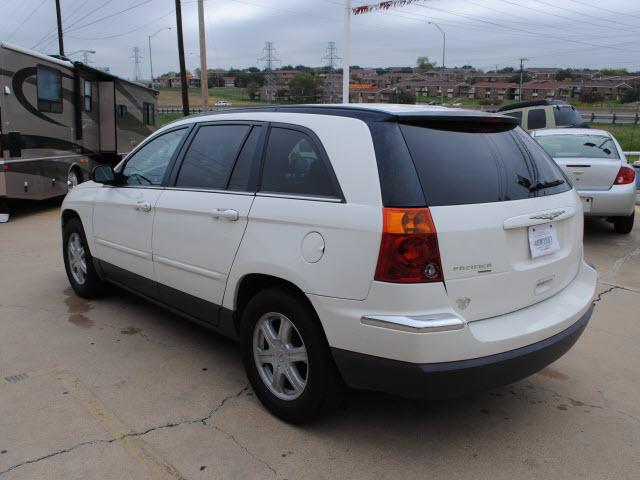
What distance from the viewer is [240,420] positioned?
3.20 metres

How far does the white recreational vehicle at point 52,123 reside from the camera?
936 cm

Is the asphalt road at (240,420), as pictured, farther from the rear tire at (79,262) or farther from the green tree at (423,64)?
the green tree at (423,64)

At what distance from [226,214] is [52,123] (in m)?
9.08

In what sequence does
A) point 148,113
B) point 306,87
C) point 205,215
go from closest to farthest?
point 205,215
point 148,113
point 306,87

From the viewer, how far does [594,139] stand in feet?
26.9

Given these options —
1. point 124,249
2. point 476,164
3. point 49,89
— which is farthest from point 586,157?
point 49,89

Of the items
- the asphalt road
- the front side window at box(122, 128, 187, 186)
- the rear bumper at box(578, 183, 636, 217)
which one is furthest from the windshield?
the front side window at box(122, 128, 187, 186)

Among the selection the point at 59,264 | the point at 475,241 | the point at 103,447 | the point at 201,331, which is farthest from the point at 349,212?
the point at 59,264

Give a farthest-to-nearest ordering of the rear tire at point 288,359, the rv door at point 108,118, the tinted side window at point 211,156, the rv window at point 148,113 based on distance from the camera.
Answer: the rv window at point 148,113 → the rv door at point 108,118 → the tinted side window at point 211,156 → the rear tire at point 288,359

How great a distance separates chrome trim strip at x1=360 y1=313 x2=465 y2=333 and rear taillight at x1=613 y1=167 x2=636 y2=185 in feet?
19.9

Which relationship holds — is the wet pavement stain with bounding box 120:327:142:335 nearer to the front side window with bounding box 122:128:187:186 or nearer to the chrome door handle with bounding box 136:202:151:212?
the chrome door handle with bounding box 136:202:151:212

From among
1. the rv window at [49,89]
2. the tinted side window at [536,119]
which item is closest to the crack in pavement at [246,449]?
the rv window at [49,89]

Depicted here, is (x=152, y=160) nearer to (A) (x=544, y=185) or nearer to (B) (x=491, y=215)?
(B) (x=491, y=215)

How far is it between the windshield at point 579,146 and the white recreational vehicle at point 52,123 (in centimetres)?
835
